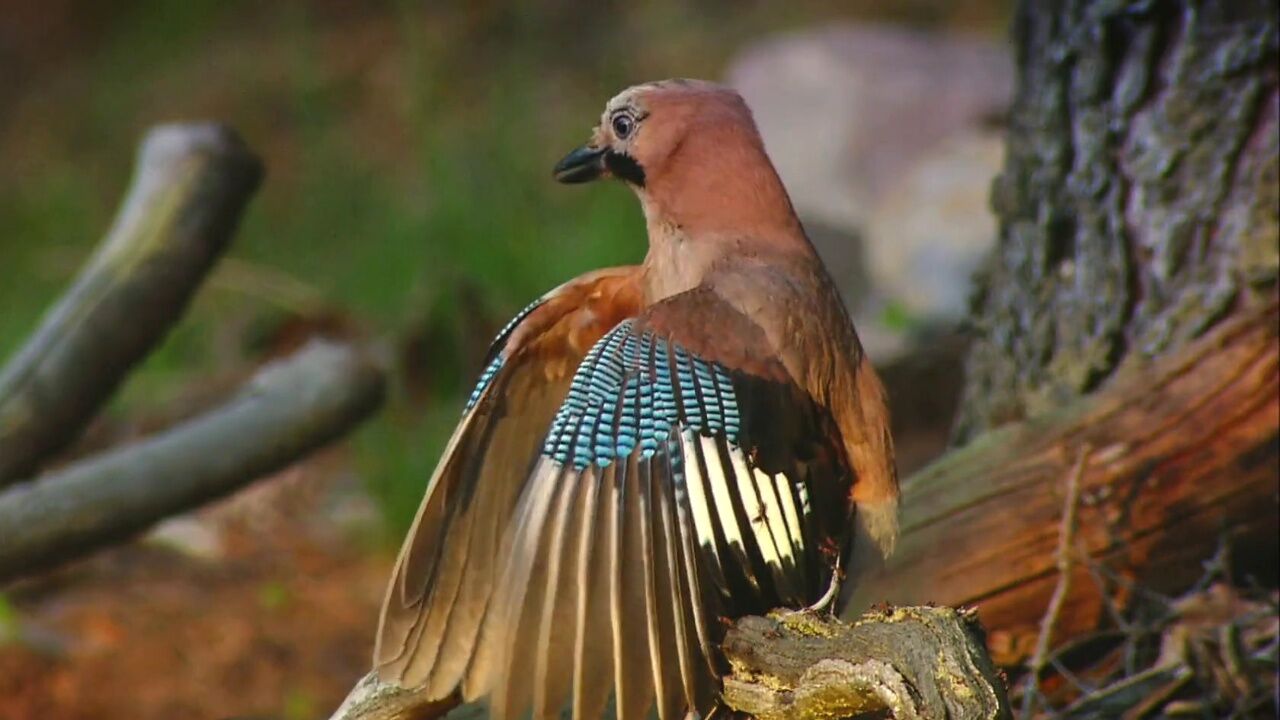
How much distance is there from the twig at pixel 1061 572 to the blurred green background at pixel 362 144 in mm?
2119

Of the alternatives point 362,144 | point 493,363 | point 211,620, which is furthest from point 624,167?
point 362,144

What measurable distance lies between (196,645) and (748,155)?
2264 millimetres

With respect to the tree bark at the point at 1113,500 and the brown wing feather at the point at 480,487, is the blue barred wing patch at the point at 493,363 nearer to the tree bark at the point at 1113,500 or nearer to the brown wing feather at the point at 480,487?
the brown wing feather at the point at 480,487

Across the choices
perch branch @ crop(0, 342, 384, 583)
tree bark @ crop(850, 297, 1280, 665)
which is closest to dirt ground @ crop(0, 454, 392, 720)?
perch branch @ crop(0, 342, 384, 583)

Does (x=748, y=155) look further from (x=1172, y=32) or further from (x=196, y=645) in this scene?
(x=196, y=645)

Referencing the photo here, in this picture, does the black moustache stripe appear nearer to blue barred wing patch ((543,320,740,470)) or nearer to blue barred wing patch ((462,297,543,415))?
blue barred wing patch ((462,297,543,415))

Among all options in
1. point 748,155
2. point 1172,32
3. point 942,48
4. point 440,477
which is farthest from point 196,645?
point 942,48

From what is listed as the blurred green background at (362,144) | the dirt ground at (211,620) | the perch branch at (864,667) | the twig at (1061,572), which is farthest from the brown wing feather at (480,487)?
the blurred green background at (362,144)

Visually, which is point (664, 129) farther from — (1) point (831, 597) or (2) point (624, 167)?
(1) point (831, 597)

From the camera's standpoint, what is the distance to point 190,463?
3361mm

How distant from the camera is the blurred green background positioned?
539 centimetres

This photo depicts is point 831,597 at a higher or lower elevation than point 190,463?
lower

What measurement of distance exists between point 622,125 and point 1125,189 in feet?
3.73

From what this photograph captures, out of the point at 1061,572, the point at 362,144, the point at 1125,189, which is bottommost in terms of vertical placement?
the point at 1061,572
